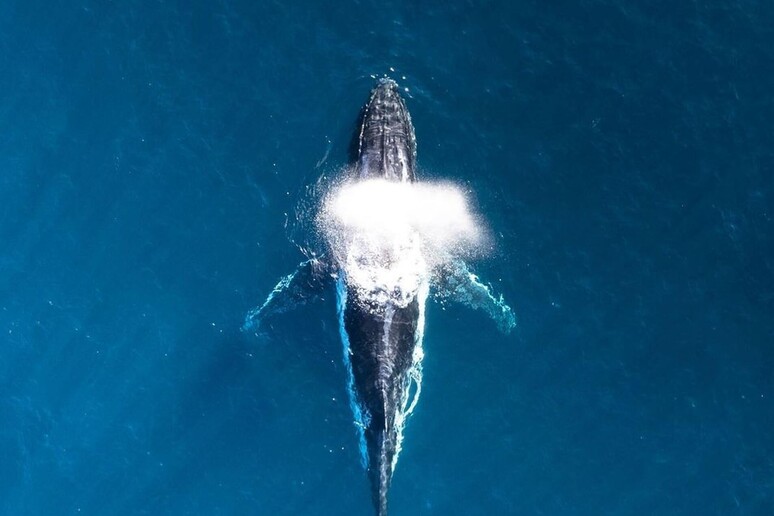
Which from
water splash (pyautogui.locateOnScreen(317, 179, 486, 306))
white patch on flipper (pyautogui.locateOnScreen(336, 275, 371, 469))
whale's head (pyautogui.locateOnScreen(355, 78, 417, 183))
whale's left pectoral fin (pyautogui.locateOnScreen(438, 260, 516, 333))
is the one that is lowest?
white patch on flipper (pyautogui.locateOnScreen(336, 275, 371, 469))

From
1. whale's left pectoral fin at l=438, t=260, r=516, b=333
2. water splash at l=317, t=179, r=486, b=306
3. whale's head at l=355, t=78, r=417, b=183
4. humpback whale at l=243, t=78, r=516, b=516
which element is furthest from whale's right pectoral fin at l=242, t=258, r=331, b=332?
whale's left pectoral fin at l=438, t=260, r=516, b=333

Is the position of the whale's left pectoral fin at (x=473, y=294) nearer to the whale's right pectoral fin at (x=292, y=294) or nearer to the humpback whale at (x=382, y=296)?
the humpback whale at (x=382, y=296)

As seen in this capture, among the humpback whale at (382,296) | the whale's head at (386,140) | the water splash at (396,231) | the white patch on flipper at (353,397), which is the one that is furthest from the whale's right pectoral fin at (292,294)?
the whale's head at (386,140)

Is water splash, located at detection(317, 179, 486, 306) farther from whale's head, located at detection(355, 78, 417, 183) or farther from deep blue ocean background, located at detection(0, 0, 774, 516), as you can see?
deep blue ocean background, located at detection(0, 0, 774, 516)

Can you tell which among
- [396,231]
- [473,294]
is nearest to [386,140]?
[396,231]

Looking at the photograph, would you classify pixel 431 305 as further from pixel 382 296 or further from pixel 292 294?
pixel 292 294

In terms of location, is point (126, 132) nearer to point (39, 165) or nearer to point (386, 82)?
point (39, 165)

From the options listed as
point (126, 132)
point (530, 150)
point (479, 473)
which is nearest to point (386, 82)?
point (530, 150)
